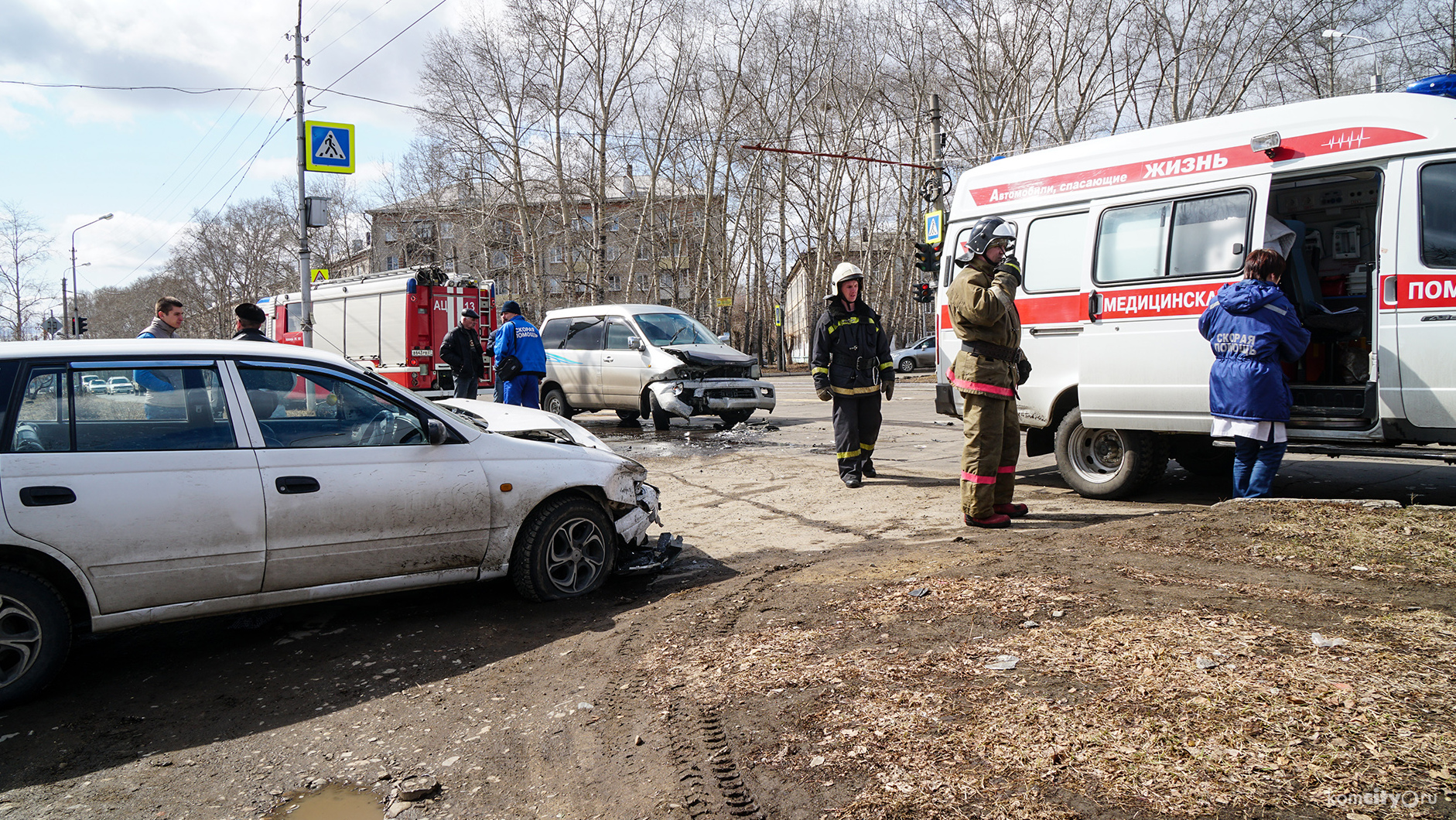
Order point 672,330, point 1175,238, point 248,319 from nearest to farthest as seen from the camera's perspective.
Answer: point 1175,238 → point 248,319 → point 672,330

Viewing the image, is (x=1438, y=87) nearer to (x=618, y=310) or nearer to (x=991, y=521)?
(x=991, y=521)

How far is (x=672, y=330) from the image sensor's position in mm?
13469

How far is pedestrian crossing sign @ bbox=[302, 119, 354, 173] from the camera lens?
15.8 metres

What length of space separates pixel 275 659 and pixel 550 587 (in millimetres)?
1367

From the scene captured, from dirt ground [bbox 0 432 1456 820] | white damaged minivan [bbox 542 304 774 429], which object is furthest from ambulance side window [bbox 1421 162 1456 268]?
white damaged minivan [bbox 542 304 774 429]

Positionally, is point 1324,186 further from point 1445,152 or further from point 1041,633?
point 1041,633

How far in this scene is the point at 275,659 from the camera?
13.5 ft

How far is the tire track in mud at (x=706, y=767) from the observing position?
250cm

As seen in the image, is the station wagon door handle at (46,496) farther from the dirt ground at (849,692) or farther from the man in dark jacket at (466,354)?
the man in dark jacket at (466,354)

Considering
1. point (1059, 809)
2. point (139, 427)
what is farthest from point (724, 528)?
point (1059, 809)

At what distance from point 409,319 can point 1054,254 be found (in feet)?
40.8

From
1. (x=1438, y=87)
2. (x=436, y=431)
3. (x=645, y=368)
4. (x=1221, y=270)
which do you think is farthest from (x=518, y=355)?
(x=1438, y=87)

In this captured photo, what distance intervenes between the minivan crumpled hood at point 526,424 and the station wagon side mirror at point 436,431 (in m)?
0.53

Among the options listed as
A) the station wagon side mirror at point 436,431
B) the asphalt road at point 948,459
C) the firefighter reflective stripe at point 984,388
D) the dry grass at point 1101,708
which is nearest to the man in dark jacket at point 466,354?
the asphalt road at point 948,459
